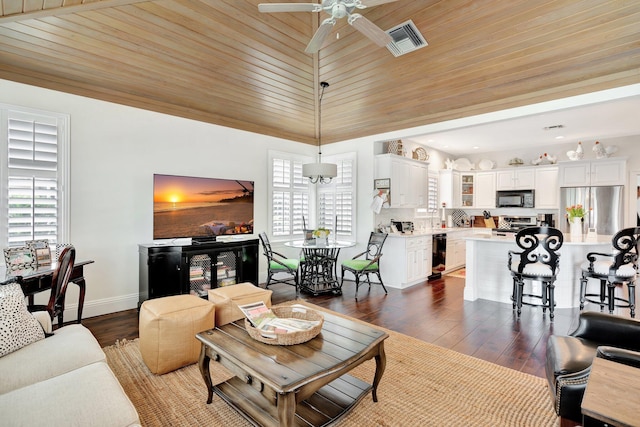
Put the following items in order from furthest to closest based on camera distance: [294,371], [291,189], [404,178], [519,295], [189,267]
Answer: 1. [291,189]
2. [404,178]
3. [189,267]
4. [519,295]
5. [294,371]

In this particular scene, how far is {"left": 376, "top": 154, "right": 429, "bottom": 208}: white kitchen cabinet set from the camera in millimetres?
5758

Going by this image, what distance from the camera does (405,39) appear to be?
11.9 feet

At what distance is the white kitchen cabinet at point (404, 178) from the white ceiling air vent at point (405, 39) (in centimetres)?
215

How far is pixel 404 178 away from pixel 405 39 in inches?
113

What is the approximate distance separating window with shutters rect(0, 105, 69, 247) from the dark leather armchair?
4.79 m

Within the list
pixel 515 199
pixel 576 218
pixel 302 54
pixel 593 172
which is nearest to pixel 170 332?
pixel 302 54

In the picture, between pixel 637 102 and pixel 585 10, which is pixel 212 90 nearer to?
pixel 585 10

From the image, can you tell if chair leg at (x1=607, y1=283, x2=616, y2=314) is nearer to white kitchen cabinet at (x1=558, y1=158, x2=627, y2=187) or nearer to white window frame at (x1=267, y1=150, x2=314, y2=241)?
white kitchen cabinet at (x1=558, y1=158, x2=627, y2=187)

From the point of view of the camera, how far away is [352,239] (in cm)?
613

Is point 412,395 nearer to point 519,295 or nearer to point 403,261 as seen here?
point 519,295

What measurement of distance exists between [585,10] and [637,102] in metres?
2.43

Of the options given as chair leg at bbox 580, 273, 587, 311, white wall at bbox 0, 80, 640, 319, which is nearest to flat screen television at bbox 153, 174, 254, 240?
white wall at bbox 0, 80, 640, 319

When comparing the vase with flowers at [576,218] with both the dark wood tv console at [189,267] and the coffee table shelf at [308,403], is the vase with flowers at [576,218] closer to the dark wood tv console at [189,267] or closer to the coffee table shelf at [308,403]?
the coffee table shelf at [308,403]

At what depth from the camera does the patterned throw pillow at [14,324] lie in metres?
1.91
